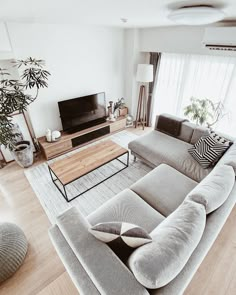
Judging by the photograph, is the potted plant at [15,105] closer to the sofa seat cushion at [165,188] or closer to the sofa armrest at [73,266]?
the sofa armrest at [73,266]

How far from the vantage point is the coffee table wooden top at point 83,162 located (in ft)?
8.23

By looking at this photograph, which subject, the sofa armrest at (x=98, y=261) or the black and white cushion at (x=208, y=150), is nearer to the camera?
the sofa armrest at (x=98, y=261)

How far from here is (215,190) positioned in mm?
1576

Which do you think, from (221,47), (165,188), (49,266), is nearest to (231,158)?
(165,188)

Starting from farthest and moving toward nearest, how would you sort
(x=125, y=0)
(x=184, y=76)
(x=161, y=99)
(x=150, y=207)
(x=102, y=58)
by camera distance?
(x=161, y=99) → (x=102, y=58) → (x=184, y=76) → (x=150, y=207) → (x=125, y=0)

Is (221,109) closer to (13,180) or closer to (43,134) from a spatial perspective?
(43,134)

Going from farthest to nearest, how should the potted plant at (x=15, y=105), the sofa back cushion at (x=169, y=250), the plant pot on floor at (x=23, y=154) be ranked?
the plant pot on floor at (x=23, y=154) < the potted plant at (x=15, y=105) < the sofa back cushion at (x=169, y=250)

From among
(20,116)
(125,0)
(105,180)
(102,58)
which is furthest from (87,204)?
(102,58)

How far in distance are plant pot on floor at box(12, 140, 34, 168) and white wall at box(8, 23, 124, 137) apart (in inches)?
17.4

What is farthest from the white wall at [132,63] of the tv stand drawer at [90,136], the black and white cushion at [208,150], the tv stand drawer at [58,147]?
the black and white cushion at [208,150]

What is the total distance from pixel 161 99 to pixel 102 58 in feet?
5.54

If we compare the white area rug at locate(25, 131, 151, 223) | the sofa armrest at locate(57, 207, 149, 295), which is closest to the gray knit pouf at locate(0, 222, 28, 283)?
the white area rug at locate(25, 131, 151, 223)

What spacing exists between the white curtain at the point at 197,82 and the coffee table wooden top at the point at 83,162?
6.48 feet

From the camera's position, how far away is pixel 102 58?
392cm
